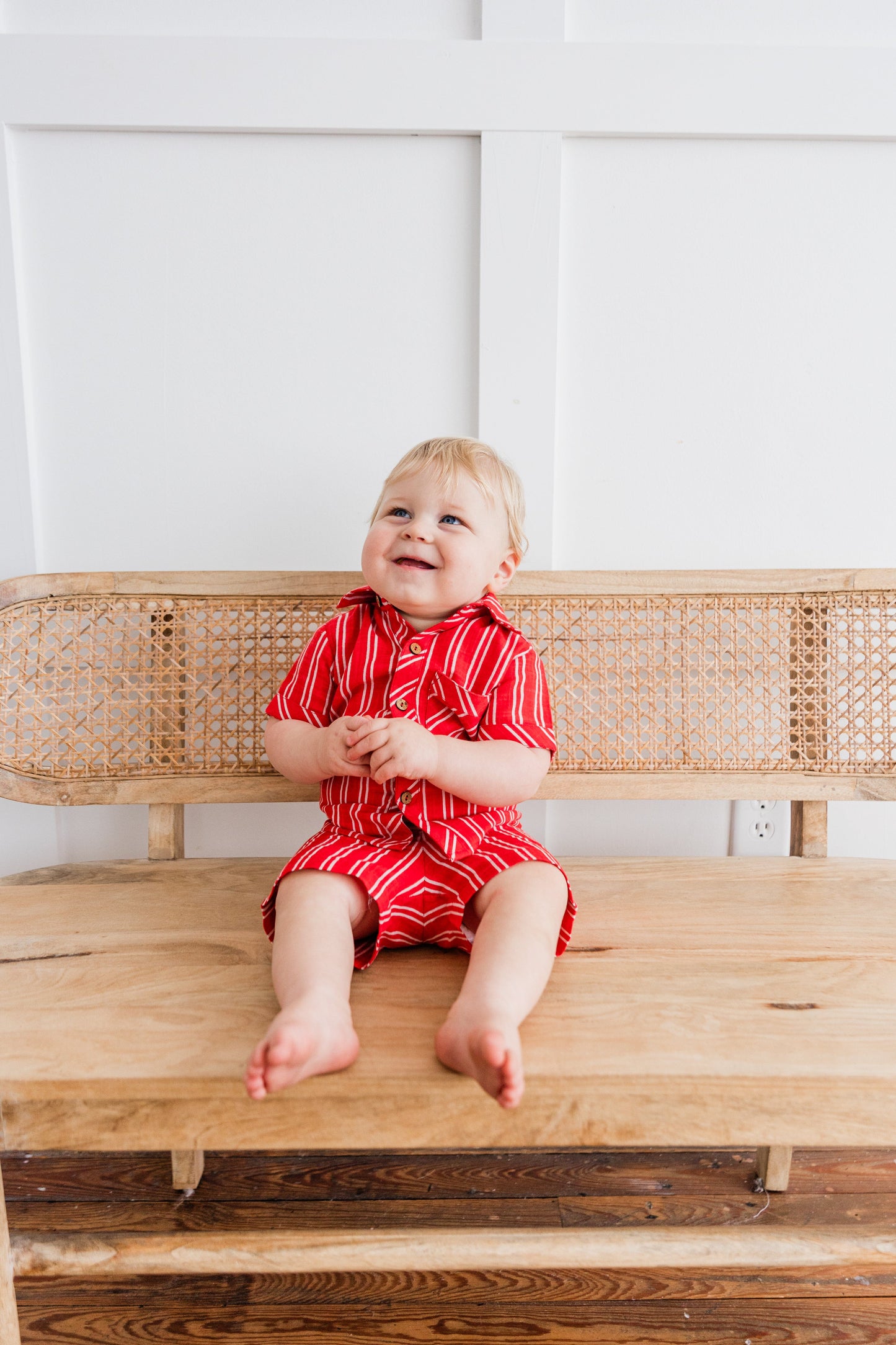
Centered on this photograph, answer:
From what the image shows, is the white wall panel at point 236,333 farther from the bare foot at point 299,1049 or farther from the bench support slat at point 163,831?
the bare foot at point 299,1049

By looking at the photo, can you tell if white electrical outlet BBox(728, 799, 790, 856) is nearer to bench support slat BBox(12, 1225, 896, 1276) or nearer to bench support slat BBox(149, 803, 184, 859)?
bench support slat BBox(12, 1225, 896, 1276)

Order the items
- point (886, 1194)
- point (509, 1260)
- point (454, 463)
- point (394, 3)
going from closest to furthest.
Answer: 1. point (509, 1260)
2. point (454, 463)
3. point (886, 1194)
4. point (394, 3)

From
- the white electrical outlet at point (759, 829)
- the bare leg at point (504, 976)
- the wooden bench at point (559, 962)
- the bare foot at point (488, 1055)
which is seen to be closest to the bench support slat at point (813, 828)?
the wooden bench at point (559, 962)

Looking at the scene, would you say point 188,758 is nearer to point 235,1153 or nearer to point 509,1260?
point 235,1153

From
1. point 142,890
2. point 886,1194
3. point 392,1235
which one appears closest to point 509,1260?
point 392,1235

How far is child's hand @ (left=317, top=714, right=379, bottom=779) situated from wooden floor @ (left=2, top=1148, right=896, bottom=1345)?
669mm

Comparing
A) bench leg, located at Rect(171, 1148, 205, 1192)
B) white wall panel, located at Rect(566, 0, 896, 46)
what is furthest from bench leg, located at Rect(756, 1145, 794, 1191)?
white wall panel, located at Rect(566, 0, 896, 46)

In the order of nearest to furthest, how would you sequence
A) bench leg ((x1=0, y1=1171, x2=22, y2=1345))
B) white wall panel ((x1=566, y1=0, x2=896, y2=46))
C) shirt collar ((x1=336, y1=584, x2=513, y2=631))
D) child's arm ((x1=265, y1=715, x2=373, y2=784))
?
bench leg ((x1=0, y1=1171, x2=22, y2=1345)) → child's arm ((x1=265, y1=715, x2=373, y2=784)) → shirt collar ((x1=336, y1=584, x2=513, y2=631)) → white wall panel ((x1=566, y1=0, x2=896, y2=46))

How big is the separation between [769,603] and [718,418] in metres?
0.37

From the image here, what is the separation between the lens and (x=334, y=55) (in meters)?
1.37

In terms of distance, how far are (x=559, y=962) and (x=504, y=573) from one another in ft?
1.77

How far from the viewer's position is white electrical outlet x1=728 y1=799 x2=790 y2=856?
61.7 inches

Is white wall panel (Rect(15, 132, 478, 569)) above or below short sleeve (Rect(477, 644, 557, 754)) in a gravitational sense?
above

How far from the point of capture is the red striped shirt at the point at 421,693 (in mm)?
1064
